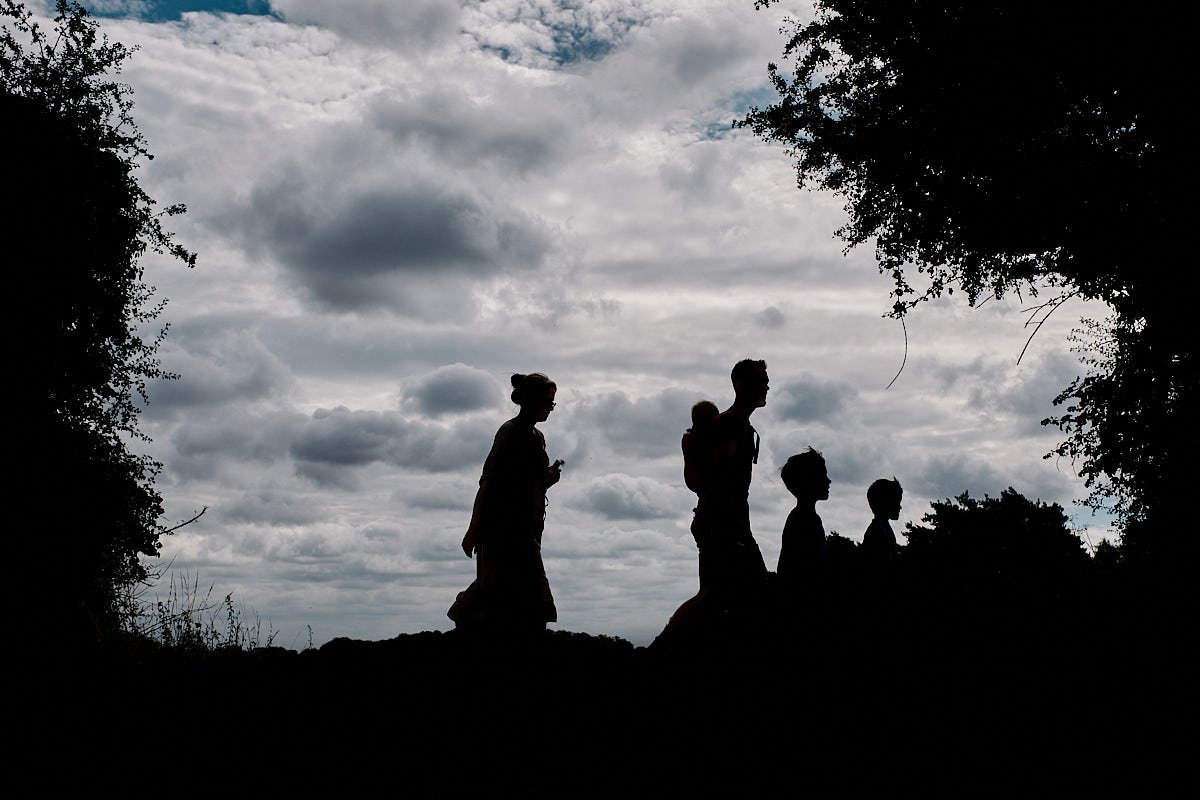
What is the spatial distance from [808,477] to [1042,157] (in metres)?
7.89

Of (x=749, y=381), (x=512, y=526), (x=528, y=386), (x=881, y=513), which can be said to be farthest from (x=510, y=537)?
(x=881, y=513)

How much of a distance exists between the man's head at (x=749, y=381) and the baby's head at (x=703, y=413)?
0.79 ft

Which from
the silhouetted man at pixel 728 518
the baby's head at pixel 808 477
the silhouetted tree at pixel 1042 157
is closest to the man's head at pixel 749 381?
the silhouetted man at pixel 728 518

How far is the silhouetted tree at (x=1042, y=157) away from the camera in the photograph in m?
12.6

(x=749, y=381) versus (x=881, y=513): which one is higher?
(x=749, y=381)

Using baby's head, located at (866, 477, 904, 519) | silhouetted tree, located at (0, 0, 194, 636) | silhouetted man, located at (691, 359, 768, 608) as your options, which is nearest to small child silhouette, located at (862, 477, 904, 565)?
baby's head, located at (866, 477, 904, 519)

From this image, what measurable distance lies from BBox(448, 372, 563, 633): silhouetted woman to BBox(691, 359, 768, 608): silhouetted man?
4.41 feet

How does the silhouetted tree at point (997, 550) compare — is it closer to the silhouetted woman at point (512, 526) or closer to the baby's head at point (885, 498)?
the baby's head at point (885, 498)

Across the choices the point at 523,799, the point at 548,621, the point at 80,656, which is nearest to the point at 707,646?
the point at 548,621

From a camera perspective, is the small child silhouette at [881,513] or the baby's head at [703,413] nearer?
the baby's head at [703,413]

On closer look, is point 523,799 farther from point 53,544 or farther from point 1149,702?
point 53,544

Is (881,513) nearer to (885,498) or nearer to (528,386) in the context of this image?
(885,498)

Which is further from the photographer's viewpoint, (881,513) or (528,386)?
(881,513)

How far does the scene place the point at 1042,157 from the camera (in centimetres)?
1378
